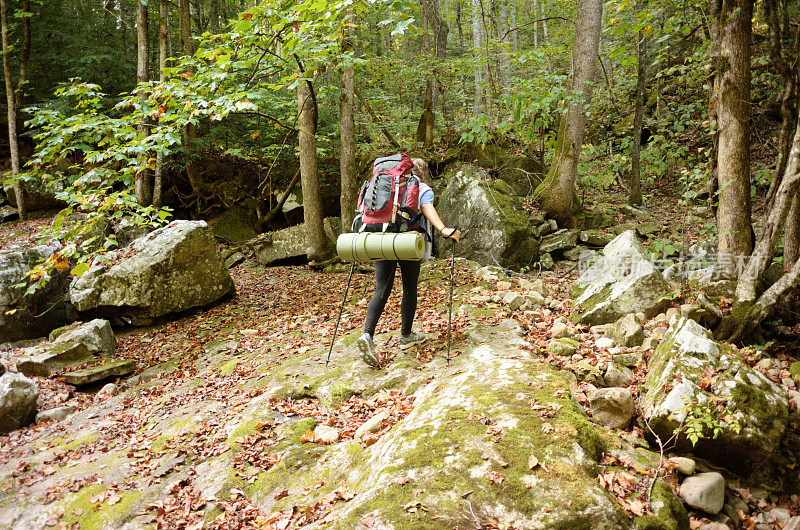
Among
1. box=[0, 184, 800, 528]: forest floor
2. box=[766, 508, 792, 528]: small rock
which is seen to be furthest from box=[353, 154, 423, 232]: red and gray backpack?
box=[766, 508, 792, 528]: small rock

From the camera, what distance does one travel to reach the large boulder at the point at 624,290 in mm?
5273

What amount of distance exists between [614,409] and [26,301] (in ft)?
35.9

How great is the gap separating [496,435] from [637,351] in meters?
2.23

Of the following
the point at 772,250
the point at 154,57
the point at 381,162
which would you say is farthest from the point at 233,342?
the point at 154,57

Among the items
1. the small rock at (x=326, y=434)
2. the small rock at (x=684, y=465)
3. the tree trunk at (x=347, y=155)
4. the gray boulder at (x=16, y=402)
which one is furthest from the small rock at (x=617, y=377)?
the tree trunk at (x=347, y=155)

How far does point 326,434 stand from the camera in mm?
3967

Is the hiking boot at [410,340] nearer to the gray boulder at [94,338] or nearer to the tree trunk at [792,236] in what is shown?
the tree trunk at [792,236]

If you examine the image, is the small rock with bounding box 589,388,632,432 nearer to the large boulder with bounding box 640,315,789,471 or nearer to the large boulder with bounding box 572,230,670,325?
the large boulder with bounding box 640,315,789,471

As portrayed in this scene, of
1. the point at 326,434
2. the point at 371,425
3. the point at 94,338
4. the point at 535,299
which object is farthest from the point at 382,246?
the point at 94,338

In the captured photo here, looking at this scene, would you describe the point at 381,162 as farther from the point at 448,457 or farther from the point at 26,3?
the point at 26,3

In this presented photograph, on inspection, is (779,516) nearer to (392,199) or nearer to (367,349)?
(367,349)

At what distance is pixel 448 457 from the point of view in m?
2.88

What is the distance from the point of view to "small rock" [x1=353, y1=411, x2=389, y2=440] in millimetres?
3787

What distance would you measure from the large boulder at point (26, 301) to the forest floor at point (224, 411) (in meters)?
0.86
